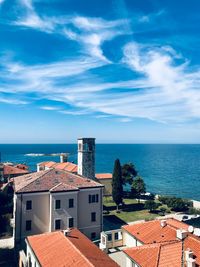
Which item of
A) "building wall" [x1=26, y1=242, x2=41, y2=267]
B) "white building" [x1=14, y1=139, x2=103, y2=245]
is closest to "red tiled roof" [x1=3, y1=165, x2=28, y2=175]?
"white building" [x1=14, y1=139, x2=103, y2=245]

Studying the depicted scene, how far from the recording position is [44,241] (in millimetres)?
24297

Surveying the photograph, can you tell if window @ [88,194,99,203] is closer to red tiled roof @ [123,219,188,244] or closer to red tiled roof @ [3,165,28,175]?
red tiled roof @ [123,219,188,244]

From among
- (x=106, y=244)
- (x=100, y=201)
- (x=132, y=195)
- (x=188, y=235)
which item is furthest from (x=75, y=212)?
(x=132, y=195)

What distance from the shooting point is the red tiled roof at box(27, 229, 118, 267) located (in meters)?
19.9

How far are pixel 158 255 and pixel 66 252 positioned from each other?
6.65 meters

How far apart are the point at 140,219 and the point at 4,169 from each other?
1611 inches

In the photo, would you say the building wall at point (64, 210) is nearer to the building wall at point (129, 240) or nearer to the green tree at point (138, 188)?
the building wall at point (129, 240)

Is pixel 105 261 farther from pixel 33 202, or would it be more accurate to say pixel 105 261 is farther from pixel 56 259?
pixel 33 202

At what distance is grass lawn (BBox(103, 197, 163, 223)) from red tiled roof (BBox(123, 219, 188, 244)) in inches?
626

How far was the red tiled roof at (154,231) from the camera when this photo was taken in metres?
23.6

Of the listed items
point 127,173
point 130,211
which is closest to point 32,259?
point 130,211

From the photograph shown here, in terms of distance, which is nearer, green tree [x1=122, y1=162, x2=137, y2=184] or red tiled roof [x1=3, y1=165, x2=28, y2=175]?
green tree [x1=122, y1=162, x2=137, y2=184]

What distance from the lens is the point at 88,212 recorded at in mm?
35719

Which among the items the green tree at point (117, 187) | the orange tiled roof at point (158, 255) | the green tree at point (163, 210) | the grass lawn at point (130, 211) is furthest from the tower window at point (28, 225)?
the green tree at point (163, 210)
